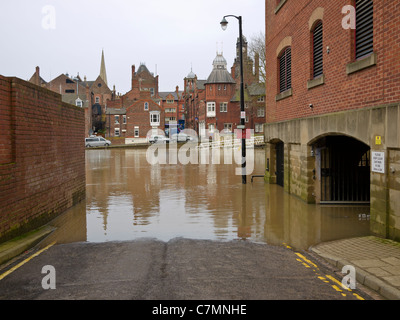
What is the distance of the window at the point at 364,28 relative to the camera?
381 inches

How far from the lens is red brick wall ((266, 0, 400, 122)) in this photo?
854 cm

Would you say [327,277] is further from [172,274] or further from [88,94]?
[88,94]

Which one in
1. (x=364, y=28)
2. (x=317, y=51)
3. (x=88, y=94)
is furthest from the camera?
(x=88, y=94)

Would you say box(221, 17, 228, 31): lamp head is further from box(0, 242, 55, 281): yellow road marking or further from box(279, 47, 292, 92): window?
box(0, 242, 55, 281): yellow road marking

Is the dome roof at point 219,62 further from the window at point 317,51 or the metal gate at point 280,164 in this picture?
the window at point 317,51

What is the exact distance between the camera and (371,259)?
702 centimetres

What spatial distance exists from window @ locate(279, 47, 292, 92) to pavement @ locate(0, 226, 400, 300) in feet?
31.6

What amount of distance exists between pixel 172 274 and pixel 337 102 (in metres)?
7.49

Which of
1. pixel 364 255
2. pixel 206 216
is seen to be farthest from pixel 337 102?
pixel 364 255

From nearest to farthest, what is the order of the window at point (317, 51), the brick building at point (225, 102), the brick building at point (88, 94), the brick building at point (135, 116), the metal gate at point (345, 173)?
the window at point (317, 51), the metal gate at point (345, 173), the brick building at point (225, 102), the brick building at point (135, 116), the brick building at point (88, 94)

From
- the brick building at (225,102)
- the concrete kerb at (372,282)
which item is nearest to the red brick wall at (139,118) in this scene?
the brick building at (225,102)

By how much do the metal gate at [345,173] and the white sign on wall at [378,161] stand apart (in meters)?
4.33
